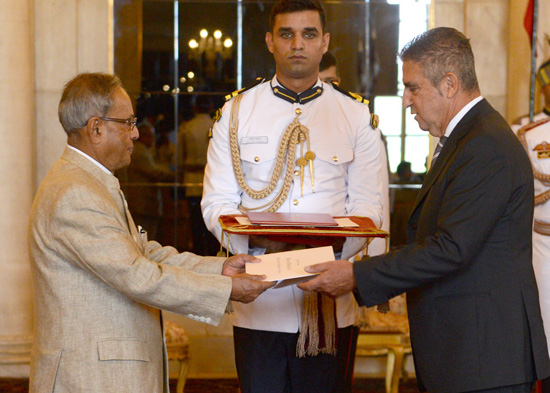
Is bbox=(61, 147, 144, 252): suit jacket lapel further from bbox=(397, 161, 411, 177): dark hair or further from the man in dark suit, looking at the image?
bbox=(397, 161, 411, 177): dark hair

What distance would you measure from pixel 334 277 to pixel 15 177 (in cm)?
322

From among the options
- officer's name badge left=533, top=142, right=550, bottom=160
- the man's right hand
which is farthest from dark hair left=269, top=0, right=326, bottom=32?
officer's name badge left=533, top=142, right=550, bottom=160

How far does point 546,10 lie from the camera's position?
508 cm

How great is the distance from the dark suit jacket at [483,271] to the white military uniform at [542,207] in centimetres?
177

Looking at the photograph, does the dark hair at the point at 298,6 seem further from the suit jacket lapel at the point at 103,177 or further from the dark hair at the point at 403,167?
the dark hair at the point at 403,167

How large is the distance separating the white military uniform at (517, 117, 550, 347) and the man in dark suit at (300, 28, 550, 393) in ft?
5.77

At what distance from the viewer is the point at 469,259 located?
2348mm

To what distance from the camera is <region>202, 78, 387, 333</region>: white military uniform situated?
3113 millimetres

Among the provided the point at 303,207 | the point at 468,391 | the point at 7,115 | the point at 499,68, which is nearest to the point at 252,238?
the point at 303,207

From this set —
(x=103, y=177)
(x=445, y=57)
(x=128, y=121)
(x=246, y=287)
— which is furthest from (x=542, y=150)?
(x=103, y=177)

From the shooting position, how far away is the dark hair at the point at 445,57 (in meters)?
2.51

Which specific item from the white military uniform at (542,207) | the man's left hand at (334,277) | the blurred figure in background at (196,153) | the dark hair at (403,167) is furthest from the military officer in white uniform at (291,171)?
the dark hair at (403,167)

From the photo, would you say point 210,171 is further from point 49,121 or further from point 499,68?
point 499,68

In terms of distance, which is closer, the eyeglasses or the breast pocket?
the eyeglasses
